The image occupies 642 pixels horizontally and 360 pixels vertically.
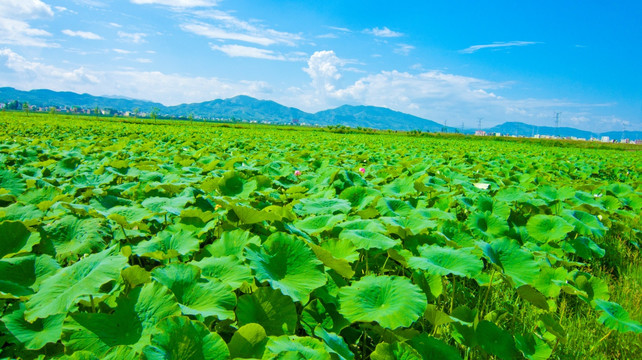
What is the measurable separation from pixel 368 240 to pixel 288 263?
0.40 m

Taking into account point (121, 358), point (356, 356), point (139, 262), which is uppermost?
point (121, 358)

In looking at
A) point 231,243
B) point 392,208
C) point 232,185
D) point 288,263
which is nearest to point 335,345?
point 288,263

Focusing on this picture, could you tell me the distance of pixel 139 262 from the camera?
5.62 ft

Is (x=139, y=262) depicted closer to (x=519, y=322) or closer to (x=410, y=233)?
(x=410, y=233)

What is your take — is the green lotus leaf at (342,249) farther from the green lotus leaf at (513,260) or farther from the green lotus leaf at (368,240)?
the green lotus leaf at (513,260)

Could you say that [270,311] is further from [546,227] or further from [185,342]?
[546,227]

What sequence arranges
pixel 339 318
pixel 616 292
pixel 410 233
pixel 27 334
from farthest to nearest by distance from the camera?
pixel 616 292
pixel 410 233
pixel 339 318
pixel 27 334

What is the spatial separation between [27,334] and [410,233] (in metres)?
1.58

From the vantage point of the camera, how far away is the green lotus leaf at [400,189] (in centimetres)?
287

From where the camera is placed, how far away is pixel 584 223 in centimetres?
239

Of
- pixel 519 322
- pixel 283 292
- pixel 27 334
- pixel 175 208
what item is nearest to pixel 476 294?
pixel 519 322

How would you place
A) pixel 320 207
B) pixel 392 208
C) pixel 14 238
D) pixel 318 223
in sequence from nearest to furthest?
pixel 14 238
pixel 318 223
pixel 320 207
pixel 392 208

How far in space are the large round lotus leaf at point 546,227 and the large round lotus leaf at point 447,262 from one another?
1.06 m

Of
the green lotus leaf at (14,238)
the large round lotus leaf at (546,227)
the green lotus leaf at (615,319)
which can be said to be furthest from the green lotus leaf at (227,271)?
the large round lotus leaf at (546,227)
